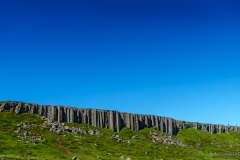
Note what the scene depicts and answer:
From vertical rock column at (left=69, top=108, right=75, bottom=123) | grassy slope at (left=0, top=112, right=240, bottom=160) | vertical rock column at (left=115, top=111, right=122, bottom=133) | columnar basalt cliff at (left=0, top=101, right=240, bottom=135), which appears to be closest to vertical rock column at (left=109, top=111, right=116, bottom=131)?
columnar basalt cliff at (left=0, top=101, right=240, bottom=135)

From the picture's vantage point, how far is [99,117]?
393 ft

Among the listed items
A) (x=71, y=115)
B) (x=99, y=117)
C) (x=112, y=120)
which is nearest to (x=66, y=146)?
(x=71, y=115)

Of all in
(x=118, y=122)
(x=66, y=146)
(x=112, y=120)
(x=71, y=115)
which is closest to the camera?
(x=66, y=146)

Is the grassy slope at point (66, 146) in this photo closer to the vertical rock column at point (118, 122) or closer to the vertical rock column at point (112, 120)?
the vertical rock column at point (118, 122)

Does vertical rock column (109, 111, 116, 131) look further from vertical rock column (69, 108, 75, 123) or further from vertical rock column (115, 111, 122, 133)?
vertical rock column (69, 108, 75, 123)

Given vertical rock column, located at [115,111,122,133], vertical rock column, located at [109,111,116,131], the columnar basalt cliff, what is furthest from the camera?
vertical rock column, located at [115,111,122,133]

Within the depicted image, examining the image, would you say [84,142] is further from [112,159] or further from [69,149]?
[112,159]

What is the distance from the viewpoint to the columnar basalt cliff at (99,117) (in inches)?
4117

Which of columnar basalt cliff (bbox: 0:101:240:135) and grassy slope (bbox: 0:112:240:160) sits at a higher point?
columnar basalt cliff (bbox: 0:101:240:135)

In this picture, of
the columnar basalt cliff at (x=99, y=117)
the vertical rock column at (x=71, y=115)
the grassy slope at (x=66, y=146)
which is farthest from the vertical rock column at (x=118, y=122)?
the vertical rock column at (x=71, y=115)

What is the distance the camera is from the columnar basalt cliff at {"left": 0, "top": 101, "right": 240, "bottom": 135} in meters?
105

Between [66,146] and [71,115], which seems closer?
[66,146]

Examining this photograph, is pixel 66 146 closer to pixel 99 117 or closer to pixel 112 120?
pixel 99 117

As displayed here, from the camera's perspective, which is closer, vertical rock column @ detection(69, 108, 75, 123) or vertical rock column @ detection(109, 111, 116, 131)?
vertical rock column @ detection(69, 108, 75, 123)
